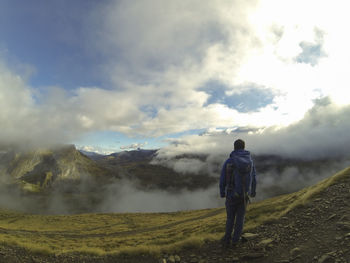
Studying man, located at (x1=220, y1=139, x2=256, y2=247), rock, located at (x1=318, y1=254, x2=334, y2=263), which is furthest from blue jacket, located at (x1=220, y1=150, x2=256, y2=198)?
rock, located at (x1=318, y1=254, x2=334, y2=263)

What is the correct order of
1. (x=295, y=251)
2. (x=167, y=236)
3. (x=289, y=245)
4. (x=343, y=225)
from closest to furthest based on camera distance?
1. (x=295, y=251)
2. (x=289, y=245)
3. (x=343, y=225)
4. (x=167, y=236)

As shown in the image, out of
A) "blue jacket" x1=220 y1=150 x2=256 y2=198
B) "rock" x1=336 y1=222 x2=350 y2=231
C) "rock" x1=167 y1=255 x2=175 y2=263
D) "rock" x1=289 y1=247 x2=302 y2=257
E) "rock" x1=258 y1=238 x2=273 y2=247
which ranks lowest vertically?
"rock" x1=167 y1=255 x2=175 y2=263

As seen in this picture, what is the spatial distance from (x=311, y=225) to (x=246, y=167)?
5192 mm

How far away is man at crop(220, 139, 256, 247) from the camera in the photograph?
8273 millimetres

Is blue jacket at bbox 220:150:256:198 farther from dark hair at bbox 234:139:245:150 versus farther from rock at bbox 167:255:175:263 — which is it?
rock at bbox 167:255:175:263

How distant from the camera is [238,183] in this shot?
27.1ft

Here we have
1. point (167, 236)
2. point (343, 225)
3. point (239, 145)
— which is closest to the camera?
point (343, 225)

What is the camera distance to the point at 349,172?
17.3 meters

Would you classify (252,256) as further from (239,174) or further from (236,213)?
(239,174)

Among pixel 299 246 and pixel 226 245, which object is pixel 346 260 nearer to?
pixel 299 246

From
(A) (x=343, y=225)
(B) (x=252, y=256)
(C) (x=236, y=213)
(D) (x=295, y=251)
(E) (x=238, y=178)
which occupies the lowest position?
(B) (x=252, y=256)

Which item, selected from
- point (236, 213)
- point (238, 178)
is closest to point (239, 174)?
point (238, 178)

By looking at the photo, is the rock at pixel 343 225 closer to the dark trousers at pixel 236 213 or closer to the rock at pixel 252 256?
the rock at pixel 252 256

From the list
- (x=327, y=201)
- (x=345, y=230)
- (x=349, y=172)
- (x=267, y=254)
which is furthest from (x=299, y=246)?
(x=349, y=172)
